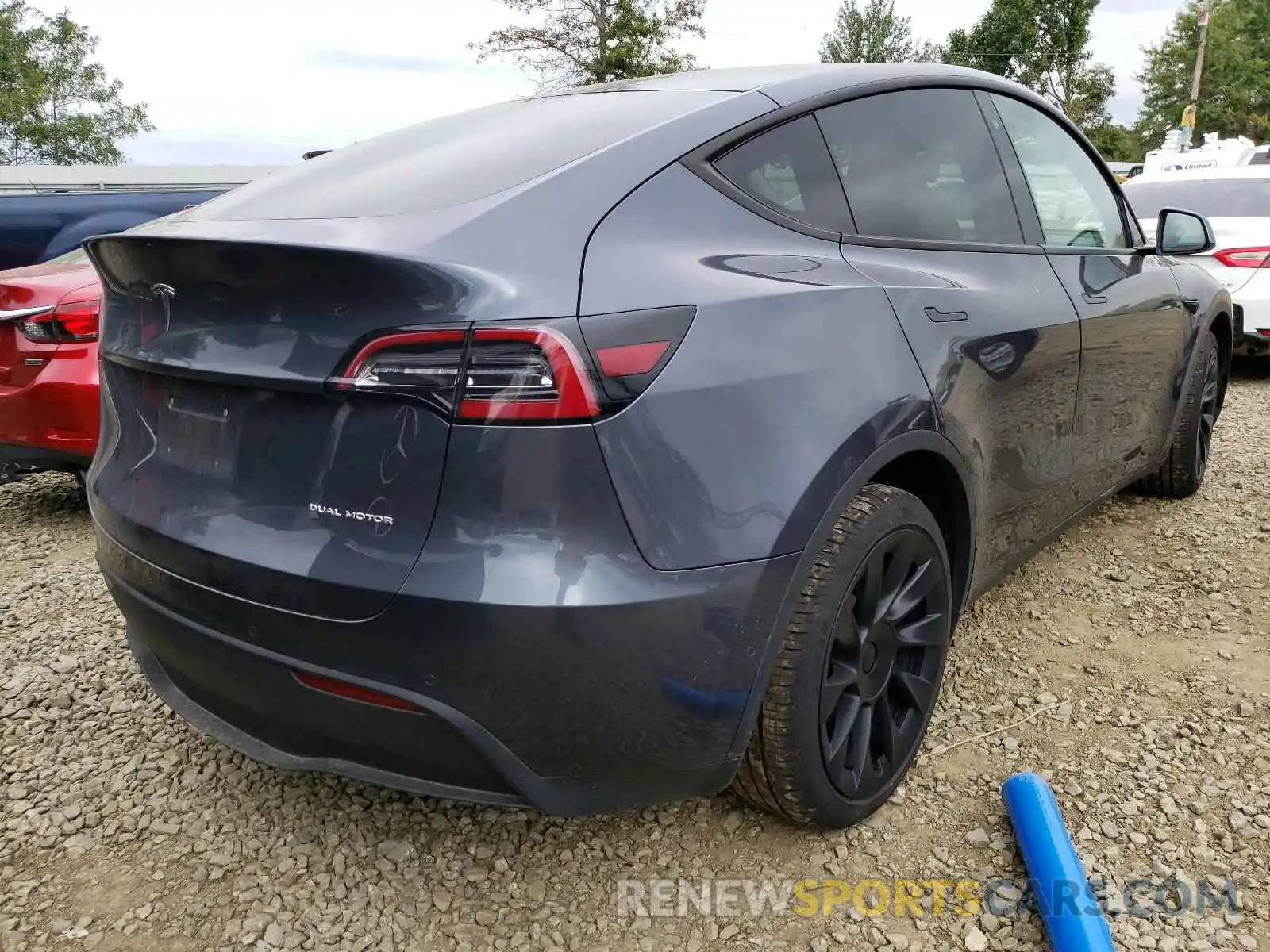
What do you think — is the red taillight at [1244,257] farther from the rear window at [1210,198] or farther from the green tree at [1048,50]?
the green tree at [1048,50]

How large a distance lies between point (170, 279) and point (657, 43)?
2625cm

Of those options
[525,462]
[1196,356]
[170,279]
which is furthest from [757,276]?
[1196,356]

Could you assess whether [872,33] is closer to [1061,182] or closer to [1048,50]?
[1048,50]

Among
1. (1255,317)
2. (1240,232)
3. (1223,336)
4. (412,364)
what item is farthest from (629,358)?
(1240,232)

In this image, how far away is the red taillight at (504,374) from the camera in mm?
1487

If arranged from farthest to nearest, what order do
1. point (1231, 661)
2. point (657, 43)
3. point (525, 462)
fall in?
1. point (657, 43)
2. point (1231, 661)
3. point (525, 462)

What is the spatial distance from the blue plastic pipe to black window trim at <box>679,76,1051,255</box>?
1214 mm

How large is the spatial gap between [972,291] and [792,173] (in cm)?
58

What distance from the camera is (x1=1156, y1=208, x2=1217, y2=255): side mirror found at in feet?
11.3

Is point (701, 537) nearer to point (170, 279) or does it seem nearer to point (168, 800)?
point (170, 279)

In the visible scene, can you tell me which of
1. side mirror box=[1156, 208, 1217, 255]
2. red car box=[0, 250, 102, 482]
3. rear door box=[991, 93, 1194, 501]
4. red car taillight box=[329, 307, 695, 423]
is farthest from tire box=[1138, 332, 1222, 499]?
red car box=[0, 250, 102, 482]

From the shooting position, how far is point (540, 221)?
1.62 m

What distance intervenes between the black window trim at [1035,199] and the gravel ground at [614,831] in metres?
1.18

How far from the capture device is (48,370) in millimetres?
4020
